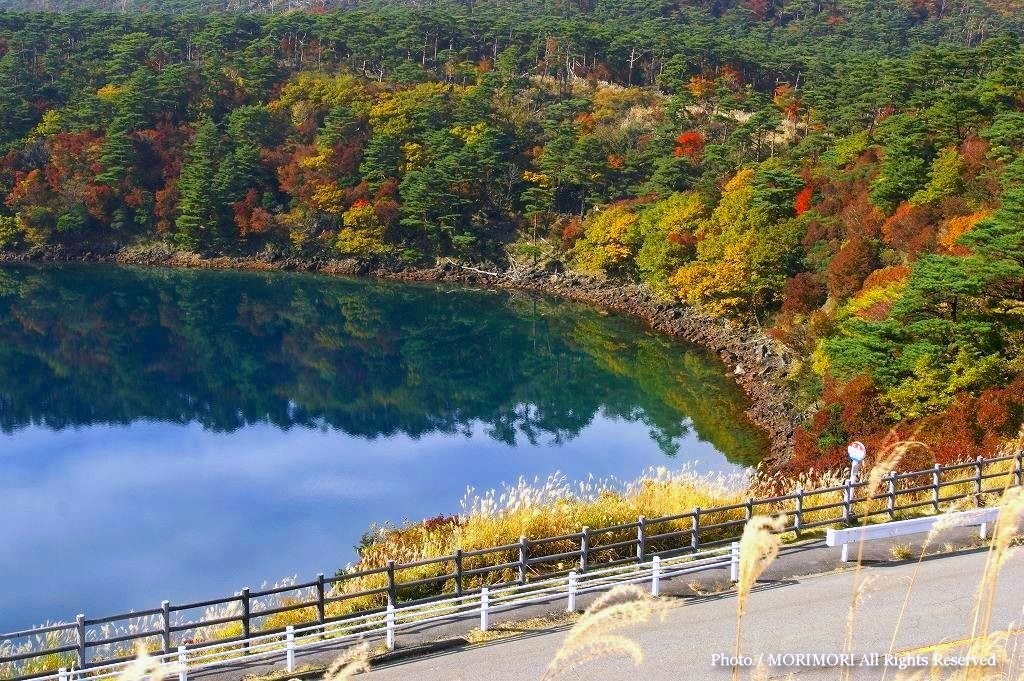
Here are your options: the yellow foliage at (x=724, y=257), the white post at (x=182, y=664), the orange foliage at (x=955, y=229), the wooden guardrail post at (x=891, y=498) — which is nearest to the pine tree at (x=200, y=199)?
the yellow foliage at (x=724, y=257)

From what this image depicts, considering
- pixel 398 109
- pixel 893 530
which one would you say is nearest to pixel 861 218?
pixel 893 530

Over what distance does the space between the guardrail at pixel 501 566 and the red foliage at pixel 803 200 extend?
3293cm

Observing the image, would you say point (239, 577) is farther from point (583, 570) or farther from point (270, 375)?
point (270, 375)

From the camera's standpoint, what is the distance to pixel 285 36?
9331cm

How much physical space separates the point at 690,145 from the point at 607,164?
5.35 meters

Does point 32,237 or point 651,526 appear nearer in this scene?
point 651,526

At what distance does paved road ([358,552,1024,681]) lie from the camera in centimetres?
1187

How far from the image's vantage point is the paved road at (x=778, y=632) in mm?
11867

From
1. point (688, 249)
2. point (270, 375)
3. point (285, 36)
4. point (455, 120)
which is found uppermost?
point (285, 36)

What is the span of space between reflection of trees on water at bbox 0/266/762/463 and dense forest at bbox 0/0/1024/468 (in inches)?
193

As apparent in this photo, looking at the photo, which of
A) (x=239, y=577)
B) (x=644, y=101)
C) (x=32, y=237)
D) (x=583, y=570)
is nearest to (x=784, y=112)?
(x=644, y=101)

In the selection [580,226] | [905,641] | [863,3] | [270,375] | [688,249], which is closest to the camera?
[905,641]

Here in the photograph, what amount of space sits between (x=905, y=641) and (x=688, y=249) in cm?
4200

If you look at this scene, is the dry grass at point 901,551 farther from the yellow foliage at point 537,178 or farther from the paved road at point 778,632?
the yellow foliage at point 537,178
